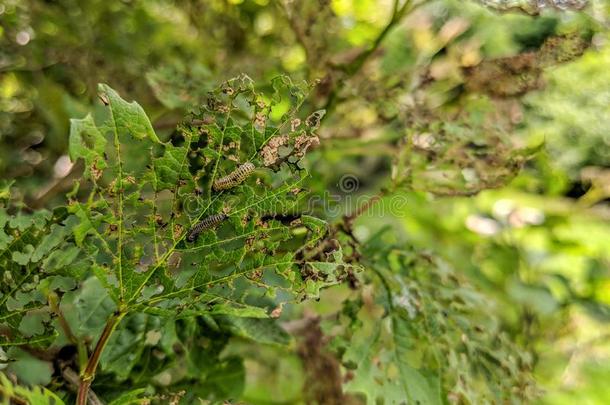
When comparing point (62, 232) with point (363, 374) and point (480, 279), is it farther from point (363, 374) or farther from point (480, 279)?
point (480, 279)

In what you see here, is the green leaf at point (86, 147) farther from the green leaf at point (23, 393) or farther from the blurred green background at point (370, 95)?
the blurred green background at point (370, 95)

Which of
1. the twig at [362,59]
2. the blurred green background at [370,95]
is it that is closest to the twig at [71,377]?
the blurred green background at [370,95]

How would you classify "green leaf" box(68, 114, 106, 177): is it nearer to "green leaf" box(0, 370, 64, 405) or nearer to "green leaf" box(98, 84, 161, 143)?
"green leaf" box(98, 84, 161, 143)

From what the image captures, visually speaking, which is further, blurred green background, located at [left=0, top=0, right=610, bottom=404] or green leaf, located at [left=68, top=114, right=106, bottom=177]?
blurred green background, located at [left=0, top=0, right=610, bottom=404]

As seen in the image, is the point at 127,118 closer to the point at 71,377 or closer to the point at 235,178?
the point at 235,178

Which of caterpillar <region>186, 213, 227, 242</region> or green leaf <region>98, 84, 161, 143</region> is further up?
green leaf <region>98, 84, 161, 143</region>

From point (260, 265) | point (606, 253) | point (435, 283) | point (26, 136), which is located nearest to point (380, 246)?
point (435, 283)

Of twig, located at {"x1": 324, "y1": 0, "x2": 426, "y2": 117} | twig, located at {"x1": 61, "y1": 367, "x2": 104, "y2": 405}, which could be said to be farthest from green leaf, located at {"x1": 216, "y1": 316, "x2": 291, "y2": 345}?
twig, located at {"x1": 324, "y1": 0, "x2": 426, "y2": 117}

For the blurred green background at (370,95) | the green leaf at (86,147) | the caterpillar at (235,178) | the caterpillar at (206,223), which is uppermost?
the green leaf at (86,147)
